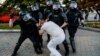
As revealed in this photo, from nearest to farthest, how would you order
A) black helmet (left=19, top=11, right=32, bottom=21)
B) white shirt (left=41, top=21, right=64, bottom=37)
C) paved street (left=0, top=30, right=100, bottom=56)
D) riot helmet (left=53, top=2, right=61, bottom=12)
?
1. white shirt (left=41, top=21, right=64, bottom=37)
2. riot helmet (left=53, top=2, right=61, bottom=12)
3. black helmet (left=19, top=11, right=32, bottom=21)
4. paved street (left=0, top=30, right=100, bottom=56)

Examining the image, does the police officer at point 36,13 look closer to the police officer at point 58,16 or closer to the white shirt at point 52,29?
the police officer at point 58,16

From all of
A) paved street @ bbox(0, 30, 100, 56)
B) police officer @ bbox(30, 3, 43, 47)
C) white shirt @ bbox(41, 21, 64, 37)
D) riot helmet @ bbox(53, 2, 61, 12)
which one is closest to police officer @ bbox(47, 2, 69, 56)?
riot helmet @ bbox(53, 2, 61, 12)

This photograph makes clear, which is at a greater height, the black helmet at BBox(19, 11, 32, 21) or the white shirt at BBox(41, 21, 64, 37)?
the white shirt at BBox(41, 21, 64, 37)

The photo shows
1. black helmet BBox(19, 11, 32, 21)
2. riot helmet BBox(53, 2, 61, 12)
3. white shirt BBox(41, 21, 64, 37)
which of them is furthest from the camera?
black helmet BBox(19, 11, 32, 21)

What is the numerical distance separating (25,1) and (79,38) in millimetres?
8994

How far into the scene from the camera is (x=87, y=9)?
30.9m

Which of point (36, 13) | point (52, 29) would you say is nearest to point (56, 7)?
point (52, 29)

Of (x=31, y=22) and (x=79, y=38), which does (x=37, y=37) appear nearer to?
(x=31, y=22)

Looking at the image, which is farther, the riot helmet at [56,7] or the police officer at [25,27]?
the police officer at [25,27]

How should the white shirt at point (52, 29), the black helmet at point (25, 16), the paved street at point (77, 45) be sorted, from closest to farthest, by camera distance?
the white shirt at point (52, 29) < the black helmet at point (25, 16) < the paved street at point (77, 45)

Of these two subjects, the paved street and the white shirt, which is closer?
the white shirt

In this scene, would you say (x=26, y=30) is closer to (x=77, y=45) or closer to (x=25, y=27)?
(x=25, y=27)

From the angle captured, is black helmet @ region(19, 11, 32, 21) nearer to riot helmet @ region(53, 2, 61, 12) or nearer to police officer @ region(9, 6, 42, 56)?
police officer @ region(9, 6, 42, 56)

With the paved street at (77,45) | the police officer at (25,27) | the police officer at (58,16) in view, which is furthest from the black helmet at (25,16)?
the paved street at (77,45)
